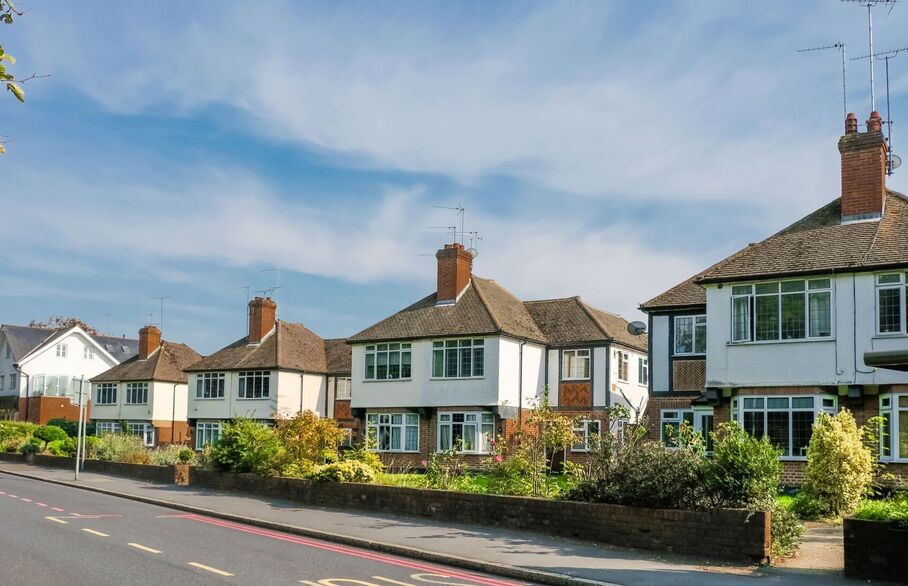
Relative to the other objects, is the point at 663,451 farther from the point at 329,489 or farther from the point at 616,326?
the point at 616,326

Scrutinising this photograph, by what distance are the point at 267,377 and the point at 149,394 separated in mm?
13159

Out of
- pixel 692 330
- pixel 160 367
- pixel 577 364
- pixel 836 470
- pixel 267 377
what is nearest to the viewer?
pixel 836 470

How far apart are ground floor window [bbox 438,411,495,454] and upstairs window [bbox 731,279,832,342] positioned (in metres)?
13.2

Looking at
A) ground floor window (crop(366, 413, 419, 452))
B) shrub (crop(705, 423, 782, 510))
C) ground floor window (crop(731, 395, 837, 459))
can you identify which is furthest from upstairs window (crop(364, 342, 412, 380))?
shrub (crop(705, 423, 782, 510))

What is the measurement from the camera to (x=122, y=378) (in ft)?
193

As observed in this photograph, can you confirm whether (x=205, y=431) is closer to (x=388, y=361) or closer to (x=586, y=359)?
(x=388, y=361)

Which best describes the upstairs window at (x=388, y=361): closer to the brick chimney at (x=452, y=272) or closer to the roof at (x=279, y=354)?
the brick chimney at (x=452, y=272)

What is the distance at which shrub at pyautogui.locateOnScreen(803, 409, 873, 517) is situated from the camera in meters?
18.4

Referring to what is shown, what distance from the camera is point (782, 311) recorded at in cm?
2402

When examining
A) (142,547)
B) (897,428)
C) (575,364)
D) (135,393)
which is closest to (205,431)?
(135,393)

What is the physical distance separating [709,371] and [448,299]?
1558 cm

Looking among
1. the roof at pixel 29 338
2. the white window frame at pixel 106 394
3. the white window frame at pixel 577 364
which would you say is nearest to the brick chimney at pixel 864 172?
the white window frame at pixel 577 364

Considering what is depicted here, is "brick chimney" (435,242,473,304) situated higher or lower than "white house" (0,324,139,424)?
higher

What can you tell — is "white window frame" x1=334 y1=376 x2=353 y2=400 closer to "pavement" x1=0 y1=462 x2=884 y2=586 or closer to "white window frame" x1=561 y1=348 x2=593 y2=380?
"white window frame" x1=561 y1=348 x2=593 y2=380
